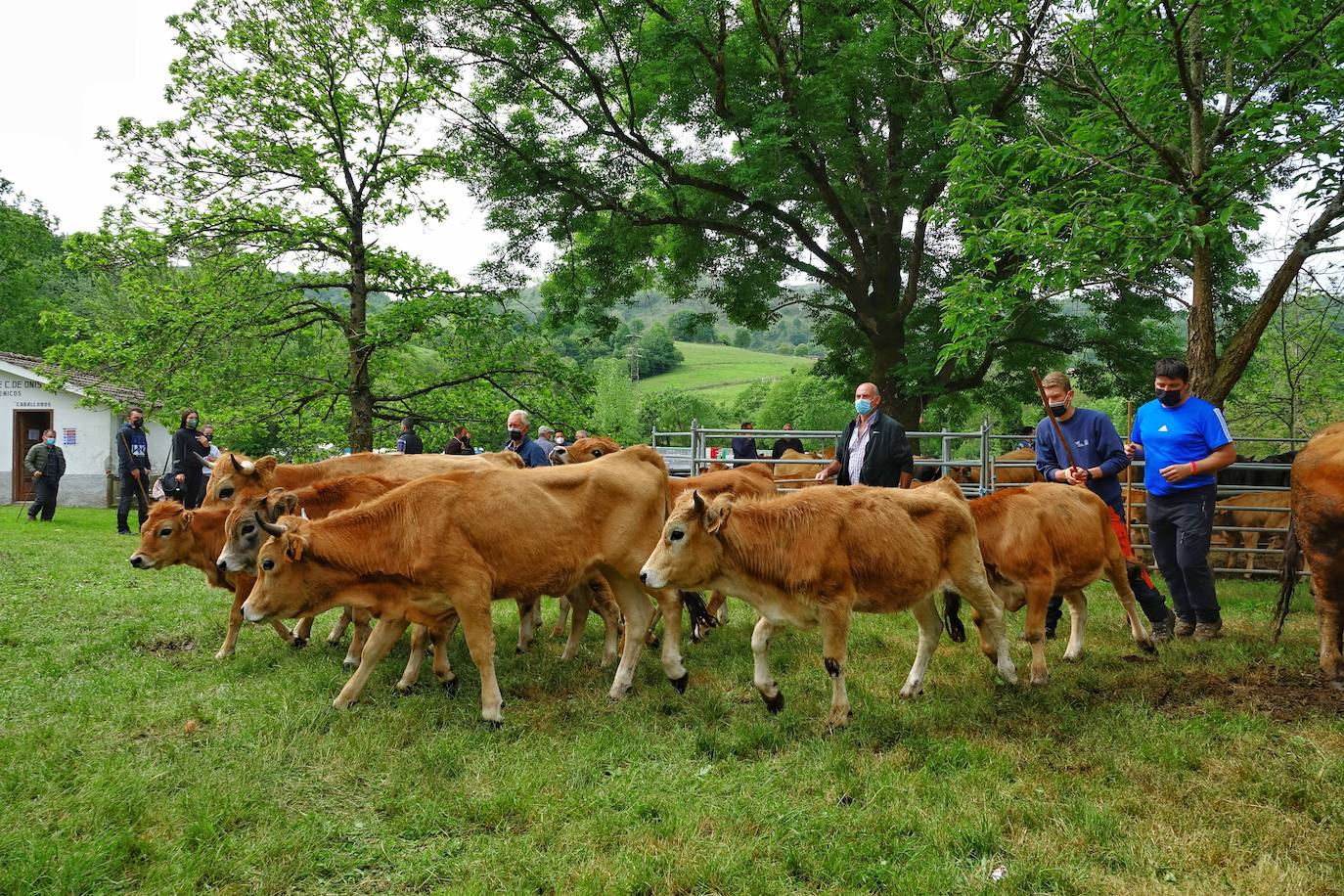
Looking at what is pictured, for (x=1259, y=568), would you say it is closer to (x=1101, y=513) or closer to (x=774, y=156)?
(x=1101, y=513)

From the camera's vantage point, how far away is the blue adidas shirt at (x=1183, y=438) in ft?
23.2

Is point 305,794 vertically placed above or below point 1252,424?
below

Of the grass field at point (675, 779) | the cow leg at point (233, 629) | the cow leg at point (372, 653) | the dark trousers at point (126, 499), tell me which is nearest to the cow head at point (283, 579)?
the cow leg at point (372, 653)

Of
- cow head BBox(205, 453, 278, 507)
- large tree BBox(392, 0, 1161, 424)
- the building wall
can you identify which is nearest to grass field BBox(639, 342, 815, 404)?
the building wall

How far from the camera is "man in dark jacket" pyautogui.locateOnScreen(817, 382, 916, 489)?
7.75 m

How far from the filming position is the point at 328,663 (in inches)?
280

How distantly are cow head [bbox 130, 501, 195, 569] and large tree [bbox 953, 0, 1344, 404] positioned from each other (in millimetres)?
8633

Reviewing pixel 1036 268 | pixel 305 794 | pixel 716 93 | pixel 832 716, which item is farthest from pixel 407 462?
pixel 716 93

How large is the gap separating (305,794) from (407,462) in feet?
15.8

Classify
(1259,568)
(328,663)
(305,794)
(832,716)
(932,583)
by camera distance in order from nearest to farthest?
(305,794) < (832,716) < (932,583) < (328,663) < (1259,568)

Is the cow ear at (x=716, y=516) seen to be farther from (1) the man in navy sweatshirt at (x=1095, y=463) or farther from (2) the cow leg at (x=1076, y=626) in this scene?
(1) the man in navy sweatshirt at (x=1095, y=463)

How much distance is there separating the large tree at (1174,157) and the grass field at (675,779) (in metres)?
3.99

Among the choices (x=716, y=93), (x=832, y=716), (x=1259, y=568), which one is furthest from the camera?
(x=716, y=93)

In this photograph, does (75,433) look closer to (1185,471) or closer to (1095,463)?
(1095,463)
